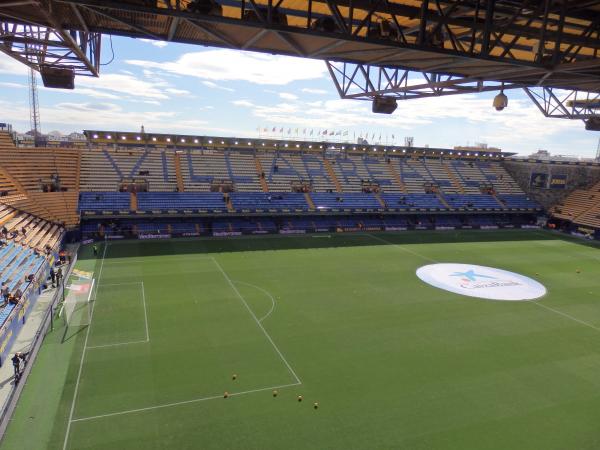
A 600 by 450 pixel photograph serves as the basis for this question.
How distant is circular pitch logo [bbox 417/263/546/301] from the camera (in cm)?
2755

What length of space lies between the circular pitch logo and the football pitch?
3.62ft

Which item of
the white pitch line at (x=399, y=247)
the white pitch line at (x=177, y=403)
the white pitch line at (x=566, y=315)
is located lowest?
the white pitch line at (x=177, y=403)

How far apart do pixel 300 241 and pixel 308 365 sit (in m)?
24.8

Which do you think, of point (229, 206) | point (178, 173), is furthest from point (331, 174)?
point (178, 173)

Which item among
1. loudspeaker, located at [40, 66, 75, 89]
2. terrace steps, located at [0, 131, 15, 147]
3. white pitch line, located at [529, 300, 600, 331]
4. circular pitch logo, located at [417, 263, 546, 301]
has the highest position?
loudspeaker, located at [40, 66, 75, 89]

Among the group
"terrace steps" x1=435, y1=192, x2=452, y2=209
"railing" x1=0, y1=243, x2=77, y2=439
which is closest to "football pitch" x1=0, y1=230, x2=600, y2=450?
"railing" x1=0, y1=243, x2=77, y2=439

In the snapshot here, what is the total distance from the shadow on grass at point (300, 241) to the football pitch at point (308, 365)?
14.7 feet

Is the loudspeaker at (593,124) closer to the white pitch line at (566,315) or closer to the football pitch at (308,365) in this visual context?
the football pitch at (308,365)

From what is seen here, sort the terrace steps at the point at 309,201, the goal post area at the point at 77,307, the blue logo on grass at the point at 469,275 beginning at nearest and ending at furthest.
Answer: the goal post area at the point at 77,307, the blue logo on grass at the point at 469,275, the terrace steps at the point at 309,201

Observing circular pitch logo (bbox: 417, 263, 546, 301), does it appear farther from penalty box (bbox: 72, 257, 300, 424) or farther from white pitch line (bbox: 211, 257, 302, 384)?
penalty box (bbox: 72, 257, 300, 424)

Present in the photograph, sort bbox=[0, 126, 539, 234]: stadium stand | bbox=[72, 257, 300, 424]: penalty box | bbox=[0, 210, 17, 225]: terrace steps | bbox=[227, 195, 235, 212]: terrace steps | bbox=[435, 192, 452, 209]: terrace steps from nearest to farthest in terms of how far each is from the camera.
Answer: bbox=[72, 257, 300, 424]: penalty box → bbox=[0, 210, 17, 225]: terrace steps → bbox=[0, 126, 539, 234]: stadium stand → bbox=[227, 195, 235, 212]: terrace steps → bbox=[435, 192, 452, 209]: terrace steps

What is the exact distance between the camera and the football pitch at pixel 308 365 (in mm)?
13273

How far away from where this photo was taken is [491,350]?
19.4 meters

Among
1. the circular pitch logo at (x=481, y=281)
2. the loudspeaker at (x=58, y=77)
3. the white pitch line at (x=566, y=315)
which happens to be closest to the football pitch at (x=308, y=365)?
the white pitch line at (x=566, y=315)
